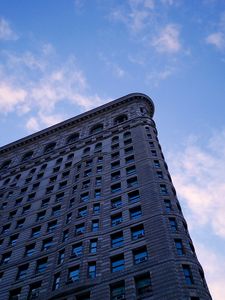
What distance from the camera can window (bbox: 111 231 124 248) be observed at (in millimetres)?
35062

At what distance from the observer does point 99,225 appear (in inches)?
1513

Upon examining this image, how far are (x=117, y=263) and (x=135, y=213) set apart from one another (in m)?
6.53

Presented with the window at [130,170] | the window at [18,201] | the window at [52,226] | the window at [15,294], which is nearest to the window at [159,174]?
the window at [130,170]

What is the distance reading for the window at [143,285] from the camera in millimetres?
28531

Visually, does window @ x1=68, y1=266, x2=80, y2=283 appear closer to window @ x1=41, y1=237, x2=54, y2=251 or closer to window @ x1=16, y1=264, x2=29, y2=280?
window @ x1=16, y1=264, x2=29, y2=280

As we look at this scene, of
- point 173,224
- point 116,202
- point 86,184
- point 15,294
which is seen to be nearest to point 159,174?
point 116,202

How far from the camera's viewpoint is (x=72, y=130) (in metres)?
72.1

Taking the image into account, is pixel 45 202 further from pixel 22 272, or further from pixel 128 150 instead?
pixel 128 150

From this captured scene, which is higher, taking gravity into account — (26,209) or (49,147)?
(49,147)

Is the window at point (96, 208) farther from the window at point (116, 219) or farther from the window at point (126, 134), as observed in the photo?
the window at point (126, 134)

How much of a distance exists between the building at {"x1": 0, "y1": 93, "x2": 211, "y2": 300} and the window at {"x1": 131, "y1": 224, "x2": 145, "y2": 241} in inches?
3.8

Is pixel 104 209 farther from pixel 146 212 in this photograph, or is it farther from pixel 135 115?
pixel 135 115

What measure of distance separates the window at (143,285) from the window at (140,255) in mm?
1819

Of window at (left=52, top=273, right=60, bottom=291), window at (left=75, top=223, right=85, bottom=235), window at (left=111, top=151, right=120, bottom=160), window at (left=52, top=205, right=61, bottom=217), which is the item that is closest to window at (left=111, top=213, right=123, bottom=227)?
window at (left=75, top=223, right=85, bottom=235)
